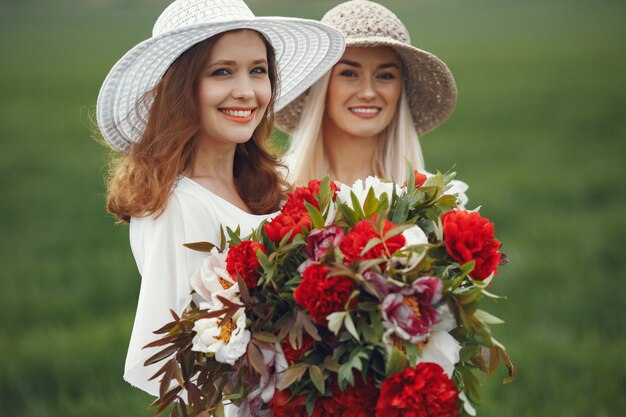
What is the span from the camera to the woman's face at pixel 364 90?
4.02 meters

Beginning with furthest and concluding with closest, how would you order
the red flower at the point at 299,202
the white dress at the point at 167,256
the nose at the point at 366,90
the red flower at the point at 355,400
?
the nose at the point at 366,90, the white dress at the point at 167,256, the red flower at the point at 299,202, the red flower at the point at 355,400

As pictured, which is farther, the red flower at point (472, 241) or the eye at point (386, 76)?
the eye at point (386, 76)

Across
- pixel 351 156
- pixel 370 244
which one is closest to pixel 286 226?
pixel 370 244

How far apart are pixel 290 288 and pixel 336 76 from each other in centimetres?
171

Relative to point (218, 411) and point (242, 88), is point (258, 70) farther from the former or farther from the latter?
point (218, 411)

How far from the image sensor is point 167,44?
303 centimetres

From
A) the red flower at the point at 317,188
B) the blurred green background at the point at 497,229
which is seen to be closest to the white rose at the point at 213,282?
the red flower at the point at 317,188

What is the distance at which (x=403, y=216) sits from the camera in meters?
2.66

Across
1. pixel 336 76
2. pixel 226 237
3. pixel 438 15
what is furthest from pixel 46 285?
pixel 438 15

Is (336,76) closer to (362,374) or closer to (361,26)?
(361,26)

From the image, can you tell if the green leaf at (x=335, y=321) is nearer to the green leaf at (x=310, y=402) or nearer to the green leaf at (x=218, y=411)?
the green leaf at (x=310, y=402)

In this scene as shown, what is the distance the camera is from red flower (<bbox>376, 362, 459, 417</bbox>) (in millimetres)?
2375

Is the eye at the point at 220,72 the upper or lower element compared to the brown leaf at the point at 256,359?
upper

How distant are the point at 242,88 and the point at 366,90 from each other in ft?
3.33
